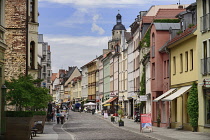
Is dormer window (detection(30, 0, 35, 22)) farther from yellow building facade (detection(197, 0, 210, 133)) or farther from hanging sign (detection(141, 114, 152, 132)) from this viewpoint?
yellow building facade (detection(197, 0, 210, 133))

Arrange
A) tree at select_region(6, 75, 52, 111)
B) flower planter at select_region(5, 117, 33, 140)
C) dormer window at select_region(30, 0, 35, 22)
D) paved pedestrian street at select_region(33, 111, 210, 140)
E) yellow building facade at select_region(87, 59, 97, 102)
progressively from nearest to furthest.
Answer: flower planter at select_region(5, 117, 33, 140)
tree at select_region(6, 75, 52, 111)
paved pedestrian street at select_region(33, 111, 210, 140)
dormer window at select_region(30, 0, 35, 22)
yellow building facade at select_region(87, 59, 97, 102)

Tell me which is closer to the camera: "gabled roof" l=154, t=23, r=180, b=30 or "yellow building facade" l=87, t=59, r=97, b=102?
"gabled roof" l=154, t=23, r=180, b=30

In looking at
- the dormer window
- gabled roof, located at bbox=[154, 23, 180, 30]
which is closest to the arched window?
the dormer window

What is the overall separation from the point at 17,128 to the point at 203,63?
14401 millimetres

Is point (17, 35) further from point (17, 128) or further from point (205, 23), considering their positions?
point (17, 128)

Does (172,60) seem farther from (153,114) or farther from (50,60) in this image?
(50,60)

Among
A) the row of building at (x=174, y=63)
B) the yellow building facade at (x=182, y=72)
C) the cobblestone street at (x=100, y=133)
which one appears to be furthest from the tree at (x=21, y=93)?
the yellow building facade at (x=182, y=72)

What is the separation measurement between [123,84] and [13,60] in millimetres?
53479

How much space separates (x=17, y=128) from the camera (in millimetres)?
24625

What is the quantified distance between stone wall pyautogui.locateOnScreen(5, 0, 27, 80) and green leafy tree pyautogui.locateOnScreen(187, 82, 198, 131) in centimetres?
1135

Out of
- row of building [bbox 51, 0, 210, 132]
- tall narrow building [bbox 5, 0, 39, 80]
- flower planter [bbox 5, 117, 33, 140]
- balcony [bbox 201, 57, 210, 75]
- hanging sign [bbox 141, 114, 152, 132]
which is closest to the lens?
flower planter [bbox 5, 117, 33, 140]

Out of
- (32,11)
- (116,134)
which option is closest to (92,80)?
(32,11)

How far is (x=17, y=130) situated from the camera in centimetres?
2461

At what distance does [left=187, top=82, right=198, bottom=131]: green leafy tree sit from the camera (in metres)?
35.7
